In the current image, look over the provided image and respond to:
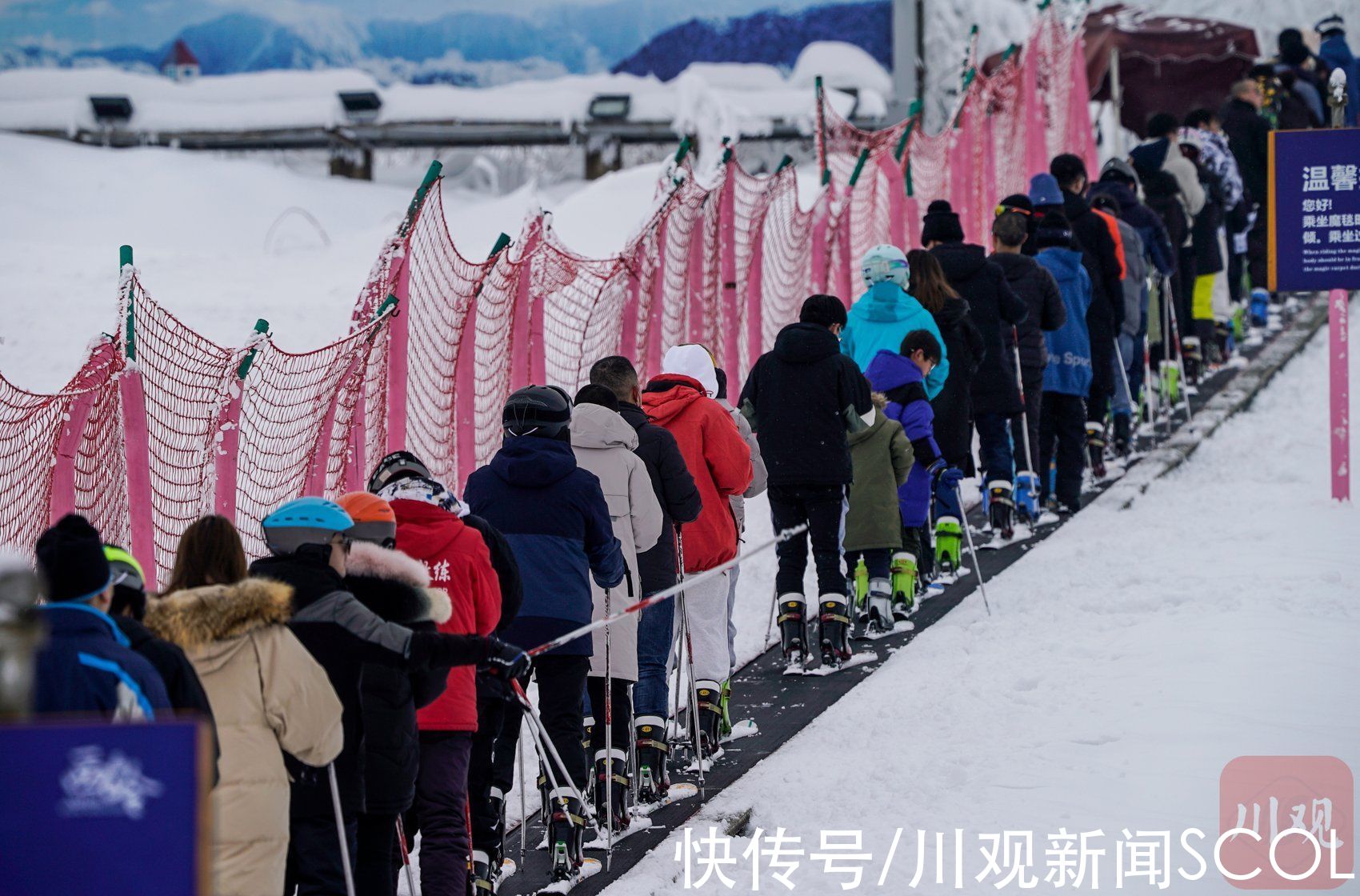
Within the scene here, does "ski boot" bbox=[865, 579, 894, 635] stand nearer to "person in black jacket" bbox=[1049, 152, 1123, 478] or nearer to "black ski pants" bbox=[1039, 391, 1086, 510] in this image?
"black ski pants" bbox=[1039, 391, 1086, 510]

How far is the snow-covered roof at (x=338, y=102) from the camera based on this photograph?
2580cm

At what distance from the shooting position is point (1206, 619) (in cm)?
901

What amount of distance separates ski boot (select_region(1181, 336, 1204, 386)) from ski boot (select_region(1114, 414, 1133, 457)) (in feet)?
6.08

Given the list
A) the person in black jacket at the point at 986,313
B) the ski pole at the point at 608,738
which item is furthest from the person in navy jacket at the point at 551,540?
the person in black jacket at the point at 986,313

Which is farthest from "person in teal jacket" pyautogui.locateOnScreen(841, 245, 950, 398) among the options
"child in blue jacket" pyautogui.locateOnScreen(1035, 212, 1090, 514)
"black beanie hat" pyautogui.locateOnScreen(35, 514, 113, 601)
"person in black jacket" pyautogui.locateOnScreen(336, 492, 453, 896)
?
"black beanie hat" pyautogui.locateOnScreen(35, 514, 113, 601)

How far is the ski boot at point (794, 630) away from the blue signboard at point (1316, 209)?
435 centimetres

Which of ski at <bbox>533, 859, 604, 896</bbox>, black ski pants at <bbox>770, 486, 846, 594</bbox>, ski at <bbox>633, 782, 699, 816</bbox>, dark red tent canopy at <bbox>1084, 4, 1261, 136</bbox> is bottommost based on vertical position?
ski at <bbox>533, 859, 604, 896</bbox>

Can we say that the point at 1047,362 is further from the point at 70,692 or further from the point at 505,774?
the point at 70,692

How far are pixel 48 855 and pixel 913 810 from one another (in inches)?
169

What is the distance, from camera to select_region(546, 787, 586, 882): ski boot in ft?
20.3

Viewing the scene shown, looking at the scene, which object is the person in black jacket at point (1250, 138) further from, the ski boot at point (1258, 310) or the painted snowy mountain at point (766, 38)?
the painted snowy mountain at point (766, 38)

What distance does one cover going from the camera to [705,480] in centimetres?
754

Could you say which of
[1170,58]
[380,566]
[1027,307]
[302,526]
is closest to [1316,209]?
[1027,307]

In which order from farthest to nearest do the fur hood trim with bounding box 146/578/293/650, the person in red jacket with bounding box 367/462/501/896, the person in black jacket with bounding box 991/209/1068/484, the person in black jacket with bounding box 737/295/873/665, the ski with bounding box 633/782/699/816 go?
the person in black jacket with bounding box 991/209/1068/484 < the person in black jacket with bounding box 737/295/873/665 < the ski with bounding box 633/782/699/816 < the person in red jacket with bounding box 367/462/501/896 < the fur hood trim with bounding box 146/578/293/650
